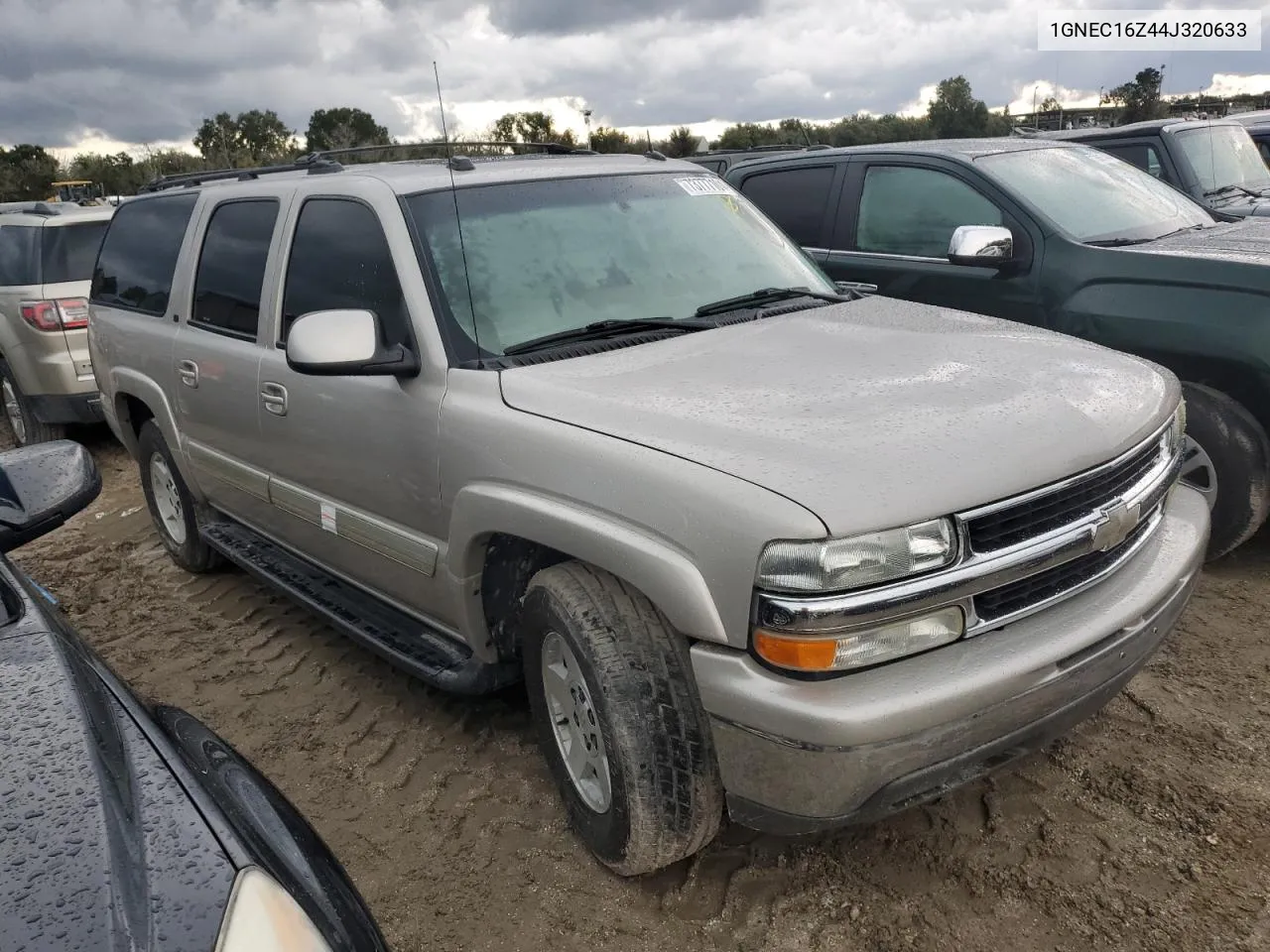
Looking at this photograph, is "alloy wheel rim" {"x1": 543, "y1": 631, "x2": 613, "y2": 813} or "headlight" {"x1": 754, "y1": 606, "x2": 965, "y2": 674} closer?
"headlight" {"x1": 754, "y1": 606, "x2": 965, "y2": 674}

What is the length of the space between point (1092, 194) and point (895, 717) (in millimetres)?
4083

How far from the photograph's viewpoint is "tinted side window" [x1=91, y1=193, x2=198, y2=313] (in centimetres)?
459

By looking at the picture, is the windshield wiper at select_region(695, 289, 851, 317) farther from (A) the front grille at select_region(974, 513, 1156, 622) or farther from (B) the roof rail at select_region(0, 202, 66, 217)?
(B) the roof rail at select_region(0, 202, 66, 217)

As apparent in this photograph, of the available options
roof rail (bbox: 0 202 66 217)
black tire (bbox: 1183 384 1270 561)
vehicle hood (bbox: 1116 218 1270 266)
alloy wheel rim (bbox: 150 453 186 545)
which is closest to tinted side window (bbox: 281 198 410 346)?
alloy wheel rim (bbox: 150 453 186 545)

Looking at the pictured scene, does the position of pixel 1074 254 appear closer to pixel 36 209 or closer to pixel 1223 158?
pixel 1223 158

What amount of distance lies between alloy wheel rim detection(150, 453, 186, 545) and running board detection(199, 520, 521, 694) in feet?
2.36

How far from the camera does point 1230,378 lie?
4.02 m

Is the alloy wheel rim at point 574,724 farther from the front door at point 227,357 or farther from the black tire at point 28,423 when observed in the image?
the black tire at point 28,423

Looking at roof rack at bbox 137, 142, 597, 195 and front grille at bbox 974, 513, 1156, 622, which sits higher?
roof rack at bbox 137, 142, 597, 195

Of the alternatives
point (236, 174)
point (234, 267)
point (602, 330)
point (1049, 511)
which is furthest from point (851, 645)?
point (236, 174)

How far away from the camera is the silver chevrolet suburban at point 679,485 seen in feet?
6.71

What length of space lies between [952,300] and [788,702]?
11.8ft

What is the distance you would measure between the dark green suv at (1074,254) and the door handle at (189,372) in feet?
11.1

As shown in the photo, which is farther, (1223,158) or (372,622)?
(1223,158)
